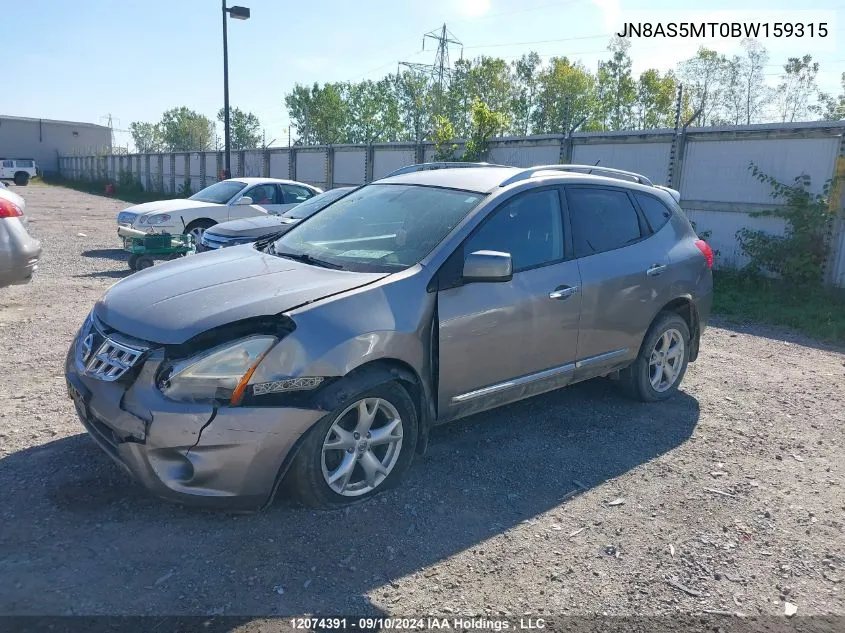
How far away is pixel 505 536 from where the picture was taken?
134 inches

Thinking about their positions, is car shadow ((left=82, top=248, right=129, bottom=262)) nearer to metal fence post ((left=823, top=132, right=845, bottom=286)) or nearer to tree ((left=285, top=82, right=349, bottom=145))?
metal fence post ((left=823, top=132, right=845, bottom=286))

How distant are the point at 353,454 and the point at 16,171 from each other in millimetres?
60087

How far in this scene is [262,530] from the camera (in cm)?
332

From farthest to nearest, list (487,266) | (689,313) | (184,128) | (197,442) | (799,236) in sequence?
(184,128) < (799,236) < (689,313) < (487,266) < (197,442)

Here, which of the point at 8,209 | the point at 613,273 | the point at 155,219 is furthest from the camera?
the point at 155,219

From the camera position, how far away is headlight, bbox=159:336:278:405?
3.11 m

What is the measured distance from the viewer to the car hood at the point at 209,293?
10.7 ft

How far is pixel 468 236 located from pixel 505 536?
1.69 metres

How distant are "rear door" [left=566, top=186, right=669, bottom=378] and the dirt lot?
61 cm

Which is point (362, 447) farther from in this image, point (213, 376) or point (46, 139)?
point (46, 139)

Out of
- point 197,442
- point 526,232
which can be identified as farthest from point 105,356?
point 526,232

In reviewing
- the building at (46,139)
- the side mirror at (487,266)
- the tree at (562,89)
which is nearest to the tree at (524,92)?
the tree at (562,89)

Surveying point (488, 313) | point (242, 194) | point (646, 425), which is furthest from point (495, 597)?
point (242, 194)

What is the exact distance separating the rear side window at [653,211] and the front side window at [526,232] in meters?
1.06
